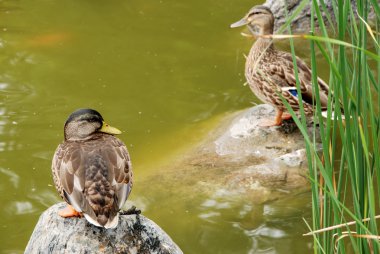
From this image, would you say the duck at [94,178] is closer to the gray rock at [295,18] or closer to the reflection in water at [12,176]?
the reflection in water at [12,176]

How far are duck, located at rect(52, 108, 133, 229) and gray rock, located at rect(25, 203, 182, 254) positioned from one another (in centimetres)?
8

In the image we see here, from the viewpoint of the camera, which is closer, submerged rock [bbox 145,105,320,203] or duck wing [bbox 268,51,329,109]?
submerged rock [bbox 145,105,320,203]

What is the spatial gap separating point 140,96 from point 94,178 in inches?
125

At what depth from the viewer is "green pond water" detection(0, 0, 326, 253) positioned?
5.41 meters

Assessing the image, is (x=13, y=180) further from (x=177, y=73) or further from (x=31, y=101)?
(x=177, y=73)

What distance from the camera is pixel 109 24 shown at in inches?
340

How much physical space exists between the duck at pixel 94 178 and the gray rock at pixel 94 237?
0.08 metres

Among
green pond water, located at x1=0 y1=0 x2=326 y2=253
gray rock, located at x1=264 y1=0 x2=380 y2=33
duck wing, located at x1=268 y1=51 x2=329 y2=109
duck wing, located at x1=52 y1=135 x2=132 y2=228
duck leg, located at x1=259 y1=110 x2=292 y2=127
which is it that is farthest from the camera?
gray rock, located at x1=264 y1=0 x2=380 y2=33

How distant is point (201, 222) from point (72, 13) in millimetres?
4168

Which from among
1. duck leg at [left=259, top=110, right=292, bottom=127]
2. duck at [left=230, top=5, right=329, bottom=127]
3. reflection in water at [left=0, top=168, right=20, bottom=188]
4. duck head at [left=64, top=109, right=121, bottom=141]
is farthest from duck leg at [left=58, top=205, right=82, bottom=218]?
duck leg at [left=259, top=110, right=292, bottom=127]

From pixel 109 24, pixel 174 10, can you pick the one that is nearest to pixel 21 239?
pixel 109 24

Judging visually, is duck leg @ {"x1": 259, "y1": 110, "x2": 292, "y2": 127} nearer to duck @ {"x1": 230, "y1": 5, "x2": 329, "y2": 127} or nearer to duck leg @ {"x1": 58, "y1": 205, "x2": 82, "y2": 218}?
duck @ {"x1": 230, "y1": 5, "x2": 329, "y2": 127}

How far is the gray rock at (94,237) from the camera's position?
3.99 metres

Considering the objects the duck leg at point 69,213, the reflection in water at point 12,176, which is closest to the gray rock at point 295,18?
the reflection in water at point 12,176
